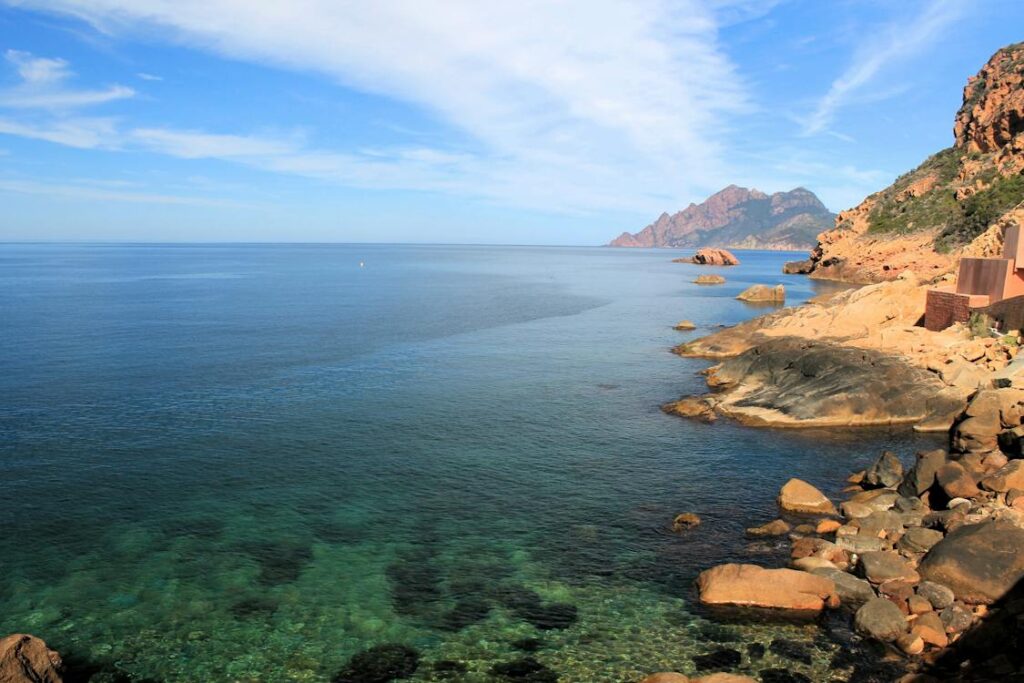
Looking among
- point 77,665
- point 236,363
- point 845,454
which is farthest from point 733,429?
point 236,363

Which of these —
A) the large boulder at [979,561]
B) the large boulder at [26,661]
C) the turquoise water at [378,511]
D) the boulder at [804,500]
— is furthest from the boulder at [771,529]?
the large boulder at [26,661]

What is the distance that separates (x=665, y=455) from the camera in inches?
1236

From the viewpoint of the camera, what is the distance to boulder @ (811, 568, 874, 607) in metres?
18.6

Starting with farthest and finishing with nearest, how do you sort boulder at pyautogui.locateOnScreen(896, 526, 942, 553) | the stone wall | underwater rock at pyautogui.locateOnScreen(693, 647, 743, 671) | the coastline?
the stone wall
boulder at pyautogui.locateOnScreen(896, 526, 942, 553)
the coastline
underwater rock at pyautogui.locateOnScreen(693, 647, 743, 671)

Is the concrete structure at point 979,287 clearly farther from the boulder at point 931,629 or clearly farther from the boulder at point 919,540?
the boulder at point 931,629

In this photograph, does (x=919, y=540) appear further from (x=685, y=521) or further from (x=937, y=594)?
(x=685, y=521)

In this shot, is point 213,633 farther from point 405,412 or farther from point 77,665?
point 405,412

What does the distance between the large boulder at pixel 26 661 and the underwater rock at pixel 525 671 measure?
9.44 metres

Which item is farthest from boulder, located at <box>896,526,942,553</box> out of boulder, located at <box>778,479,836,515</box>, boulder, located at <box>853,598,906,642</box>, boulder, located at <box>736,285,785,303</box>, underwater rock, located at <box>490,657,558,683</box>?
boulder, located at <box>736,285,785,303</box>

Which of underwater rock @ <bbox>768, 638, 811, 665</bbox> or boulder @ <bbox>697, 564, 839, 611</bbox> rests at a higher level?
boulder @ <bbox>697, 564, 839, 611</bbox>

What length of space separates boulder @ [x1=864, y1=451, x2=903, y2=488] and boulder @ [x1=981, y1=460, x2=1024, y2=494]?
10.6 ft

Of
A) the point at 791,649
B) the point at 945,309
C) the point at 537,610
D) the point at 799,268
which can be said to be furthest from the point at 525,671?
the point at 799,268

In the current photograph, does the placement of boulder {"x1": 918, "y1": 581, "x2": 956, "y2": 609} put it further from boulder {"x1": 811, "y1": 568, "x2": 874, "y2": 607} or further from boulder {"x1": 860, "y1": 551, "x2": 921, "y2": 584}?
boulder {"x1": 811, "y1": 568, "x2": 874, "y2": 607}

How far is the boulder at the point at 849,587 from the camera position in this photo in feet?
61.1
